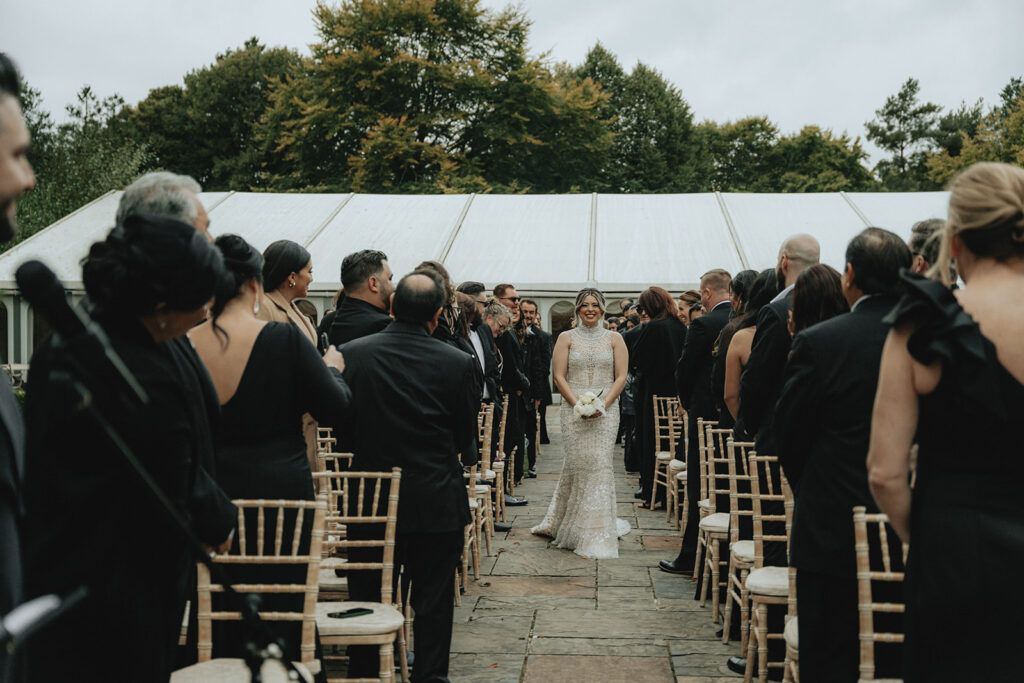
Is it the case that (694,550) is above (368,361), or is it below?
below

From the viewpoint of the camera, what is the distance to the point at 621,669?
16.8 ft

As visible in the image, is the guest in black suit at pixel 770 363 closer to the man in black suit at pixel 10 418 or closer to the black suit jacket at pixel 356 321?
the black suit jacket at pixel 356 321

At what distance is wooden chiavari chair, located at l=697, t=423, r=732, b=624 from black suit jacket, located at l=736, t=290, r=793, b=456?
1.17m

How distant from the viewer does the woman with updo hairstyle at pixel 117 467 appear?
1908mm

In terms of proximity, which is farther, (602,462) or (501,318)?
(501,318)

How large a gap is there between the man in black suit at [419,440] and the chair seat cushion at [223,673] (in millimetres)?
1312

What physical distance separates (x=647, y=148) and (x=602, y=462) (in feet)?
114

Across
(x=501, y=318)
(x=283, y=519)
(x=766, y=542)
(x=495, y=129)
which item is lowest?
(x=766, y=542)

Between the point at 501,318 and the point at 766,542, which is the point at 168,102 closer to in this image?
the point at 501,318

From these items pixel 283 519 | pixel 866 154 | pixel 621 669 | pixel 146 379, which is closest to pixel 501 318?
pixel 621 669

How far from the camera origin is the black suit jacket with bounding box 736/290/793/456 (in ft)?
14.7

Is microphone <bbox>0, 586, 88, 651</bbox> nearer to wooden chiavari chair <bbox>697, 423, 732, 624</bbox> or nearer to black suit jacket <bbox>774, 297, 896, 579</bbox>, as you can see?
black suit jacket <bbox>774, 297, 896, 579</bbox>

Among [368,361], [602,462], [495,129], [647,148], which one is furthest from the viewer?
[647,148]

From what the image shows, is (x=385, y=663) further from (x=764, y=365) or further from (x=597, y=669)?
(x=764, y=365)
